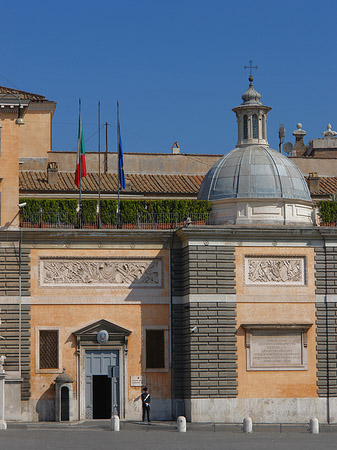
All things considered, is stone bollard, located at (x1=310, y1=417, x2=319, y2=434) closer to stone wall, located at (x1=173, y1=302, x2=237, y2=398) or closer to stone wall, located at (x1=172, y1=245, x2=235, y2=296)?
stone wall, located at (x1=173, y1=302, x2=237, y2=398)

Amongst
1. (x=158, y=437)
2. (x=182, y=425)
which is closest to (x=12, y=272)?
(x=182, y=425)

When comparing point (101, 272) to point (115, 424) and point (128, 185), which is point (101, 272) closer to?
point (115, 424)

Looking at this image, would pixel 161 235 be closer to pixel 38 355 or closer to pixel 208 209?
pixel 208 209

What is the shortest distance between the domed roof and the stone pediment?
7.55m

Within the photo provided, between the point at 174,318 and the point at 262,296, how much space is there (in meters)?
3.86

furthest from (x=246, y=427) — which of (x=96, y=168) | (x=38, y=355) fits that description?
(x=96, y=168)

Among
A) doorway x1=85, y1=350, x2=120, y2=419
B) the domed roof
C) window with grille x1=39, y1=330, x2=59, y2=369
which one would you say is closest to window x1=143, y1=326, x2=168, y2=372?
doorway x1=85, y1=350, x2=120, y2=419

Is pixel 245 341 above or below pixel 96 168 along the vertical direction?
below

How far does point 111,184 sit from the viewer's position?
62219 mm

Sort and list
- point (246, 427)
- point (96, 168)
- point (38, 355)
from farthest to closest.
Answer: point (96, 168) → point (38, 355) → point (246, 427)

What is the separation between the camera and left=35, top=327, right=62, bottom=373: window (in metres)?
48.5

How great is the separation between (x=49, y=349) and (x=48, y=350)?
2.3 inches

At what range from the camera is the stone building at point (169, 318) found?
48.2 metres

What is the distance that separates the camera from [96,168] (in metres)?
64.6
